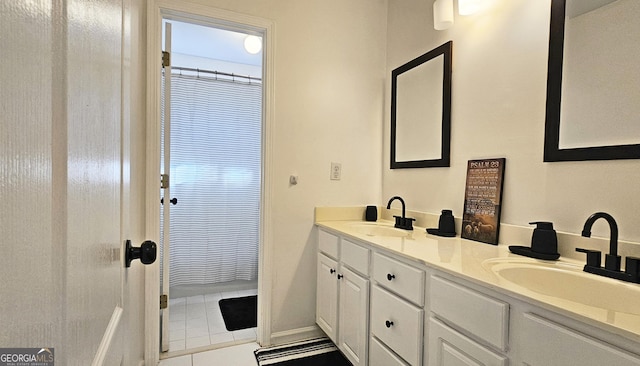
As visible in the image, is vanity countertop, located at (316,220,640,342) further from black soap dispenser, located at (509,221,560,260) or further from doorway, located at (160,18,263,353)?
doorway, located at (160,18,263,353)

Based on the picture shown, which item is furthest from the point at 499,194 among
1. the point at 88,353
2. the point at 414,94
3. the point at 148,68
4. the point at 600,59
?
the point at 148,68

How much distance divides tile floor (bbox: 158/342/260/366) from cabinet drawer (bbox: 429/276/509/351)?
1362mm

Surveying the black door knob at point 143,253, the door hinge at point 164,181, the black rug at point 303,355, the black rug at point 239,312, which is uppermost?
the door hinge at point 164,181

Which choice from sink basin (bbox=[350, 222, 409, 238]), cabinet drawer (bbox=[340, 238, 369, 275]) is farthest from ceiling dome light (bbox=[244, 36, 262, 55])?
cabinet drawer (bbox=[340, 238, 369, 275])

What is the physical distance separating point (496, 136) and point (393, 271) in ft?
2.89

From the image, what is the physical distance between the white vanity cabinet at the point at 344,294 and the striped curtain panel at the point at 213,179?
1.29m

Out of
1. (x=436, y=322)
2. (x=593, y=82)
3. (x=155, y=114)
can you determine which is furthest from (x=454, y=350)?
(x=155, y=114)

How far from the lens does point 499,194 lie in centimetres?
153

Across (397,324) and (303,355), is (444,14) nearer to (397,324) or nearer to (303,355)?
(397,324)

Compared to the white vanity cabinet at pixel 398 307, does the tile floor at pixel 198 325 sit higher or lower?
lower

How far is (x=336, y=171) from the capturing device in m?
2.30

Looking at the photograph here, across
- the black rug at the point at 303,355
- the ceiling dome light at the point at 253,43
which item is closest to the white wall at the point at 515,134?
the black rug at the point at 303,355

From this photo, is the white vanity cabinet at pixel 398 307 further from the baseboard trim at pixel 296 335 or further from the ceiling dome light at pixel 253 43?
the ceiling dome light at pixel 253 43

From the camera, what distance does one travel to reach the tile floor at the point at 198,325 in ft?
7.05
